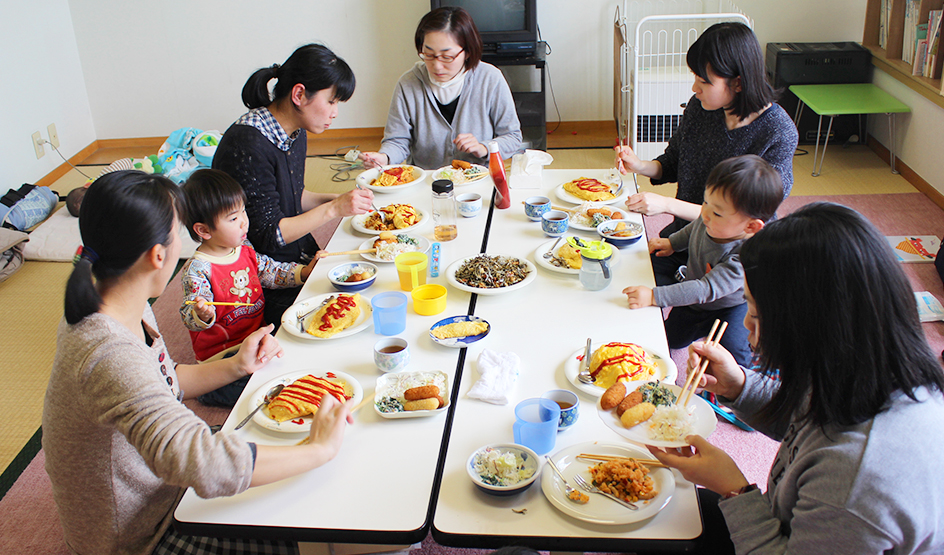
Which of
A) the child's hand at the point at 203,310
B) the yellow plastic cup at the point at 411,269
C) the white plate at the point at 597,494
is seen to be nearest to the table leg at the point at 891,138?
the yellow plastic cup at the point at 411,269

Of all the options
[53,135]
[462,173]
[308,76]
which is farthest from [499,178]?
Answer: [53,135]

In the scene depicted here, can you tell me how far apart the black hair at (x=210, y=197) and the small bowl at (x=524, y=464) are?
111 cm

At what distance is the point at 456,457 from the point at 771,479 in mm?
564

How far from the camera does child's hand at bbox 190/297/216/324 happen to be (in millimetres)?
1887

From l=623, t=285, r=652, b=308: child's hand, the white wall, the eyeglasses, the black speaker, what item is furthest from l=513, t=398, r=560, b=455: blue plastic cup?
the white wall

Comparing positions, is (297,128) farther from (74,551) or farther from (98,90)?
(98,90)

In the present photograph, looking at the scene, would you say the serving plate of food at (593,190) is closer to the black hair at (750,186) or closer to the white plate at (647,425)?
the black hair at (750,186)

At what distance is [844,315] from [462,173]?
1846 millimetres

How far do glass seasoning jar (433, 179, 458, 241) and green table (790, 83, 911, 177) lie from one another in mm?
2858

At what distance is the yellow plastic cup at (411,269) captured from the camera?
1809mm

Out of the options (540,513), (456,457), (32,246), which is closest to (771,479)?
(540,513)

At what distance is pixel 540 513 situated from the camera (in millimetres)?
1121

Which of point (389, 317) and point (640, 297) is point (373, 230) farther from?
point (640, 297)

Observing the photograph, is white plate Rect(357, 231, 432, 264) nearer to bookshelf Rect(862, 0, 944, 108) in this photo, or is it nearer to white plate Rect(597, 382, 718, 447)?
white plate Rect(597, 382, 718, 447)
